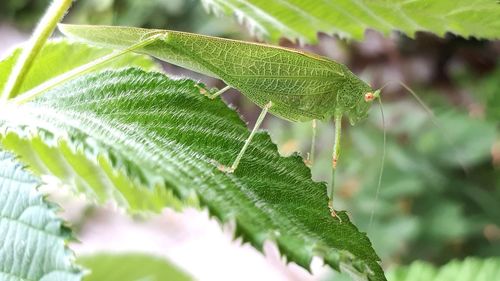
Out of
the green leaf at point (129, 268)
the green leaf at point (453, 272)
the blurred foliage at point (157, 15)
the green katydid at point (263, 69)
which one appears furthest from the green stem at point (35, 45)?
the blurred foliage at point (157, 15)

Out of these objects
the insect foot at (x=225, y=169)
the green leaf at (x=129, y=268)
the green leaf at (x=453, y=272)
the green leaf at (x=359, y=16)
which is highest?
the green leaf at (x=359, y=16)

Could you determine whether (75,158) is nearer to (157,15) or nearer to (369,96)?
(369,96)

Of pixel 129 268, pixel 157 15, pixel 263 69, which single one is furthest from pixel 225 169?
pixel 157 15

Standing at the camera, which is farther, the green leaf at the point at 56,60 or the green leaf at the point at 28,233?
the green leaf at the point at 56,60

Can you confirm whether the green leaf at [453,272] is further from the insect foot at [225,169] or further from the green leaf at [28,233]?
the green leaf at [28,233]

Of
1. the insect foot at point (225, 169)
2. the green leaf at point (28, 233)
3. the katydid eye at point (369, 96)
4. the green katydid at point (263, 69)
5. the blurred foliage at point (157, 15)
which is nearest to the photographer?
the green leaf at point (28, 233)

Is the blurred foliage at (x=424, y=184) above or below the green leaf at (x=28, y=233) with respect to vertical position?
above

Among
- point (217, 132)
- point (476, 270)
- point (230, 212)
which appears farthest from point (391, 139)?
point (230, 212)
